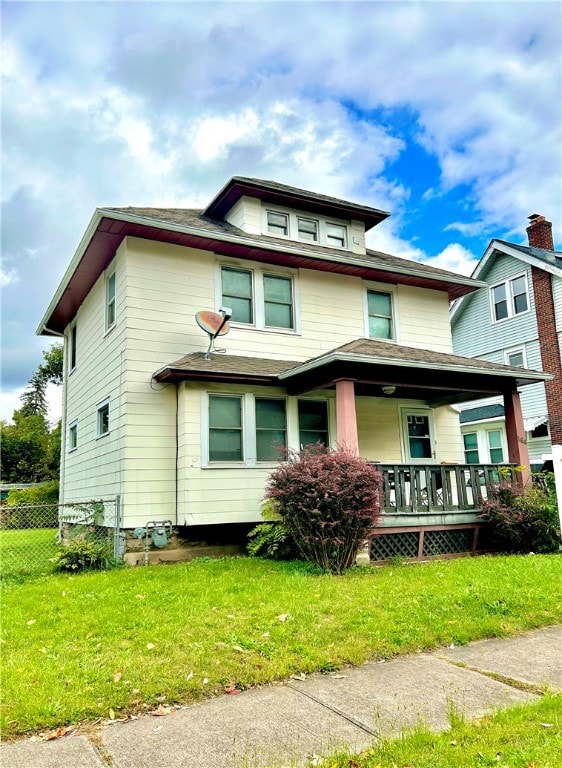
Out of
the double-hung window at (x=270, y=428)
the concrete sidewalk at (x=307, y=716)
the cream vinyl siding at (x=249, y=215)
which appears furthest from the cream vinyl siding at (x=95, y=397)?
the concrete sidewalk at (x=307, y=716)

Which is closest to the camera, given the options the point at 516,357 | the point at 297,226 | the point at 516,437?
the point at 516,437

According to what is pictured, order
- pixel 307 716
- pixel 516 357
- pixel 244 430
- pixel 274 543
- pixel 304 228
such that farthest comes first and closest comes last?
pixel 516 357 < pixel 304 228 < pixel 244 430 < pixel 274 543 < pixel 307 716

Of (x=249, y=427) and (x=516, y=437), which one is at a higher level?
(x=249, y=427)

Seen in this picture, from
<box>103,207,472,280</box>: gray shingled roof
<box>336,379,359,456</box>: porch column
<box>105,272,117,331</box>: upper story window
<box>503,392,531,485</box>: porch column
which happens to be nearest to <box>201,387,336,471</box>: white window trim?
<box>336,379,359,456</box>: porch column

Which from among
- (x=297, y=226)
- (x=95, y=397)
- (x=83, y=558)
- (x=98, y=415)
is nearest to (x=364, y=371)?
(x=297, y=226)

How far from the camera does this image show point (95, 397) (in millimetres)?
12617

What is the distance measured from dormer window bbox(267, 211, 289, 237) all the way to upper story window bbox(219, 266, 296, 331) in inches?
54.4

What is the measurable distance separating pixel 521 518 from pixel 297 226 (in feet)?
26.4

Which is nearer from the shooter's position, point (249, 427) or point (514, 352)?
point (249, 427)

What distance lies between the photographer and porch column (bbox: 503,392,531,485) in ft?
36.7

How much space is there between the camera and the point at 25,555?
1111cm

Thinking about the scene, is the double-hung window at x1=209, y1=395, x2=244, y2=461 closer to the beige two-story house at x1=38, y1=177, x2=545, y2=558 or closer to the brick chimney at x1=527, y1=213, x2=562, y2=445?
the beige two-story house at x1=38, y1=177, x2=545, y2=558

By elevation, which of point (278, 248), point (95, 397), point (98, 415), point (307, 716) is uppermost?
point (278, 248)

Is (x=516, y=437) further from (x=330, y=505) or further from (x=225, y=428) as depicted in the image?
(x=225, y=428)
